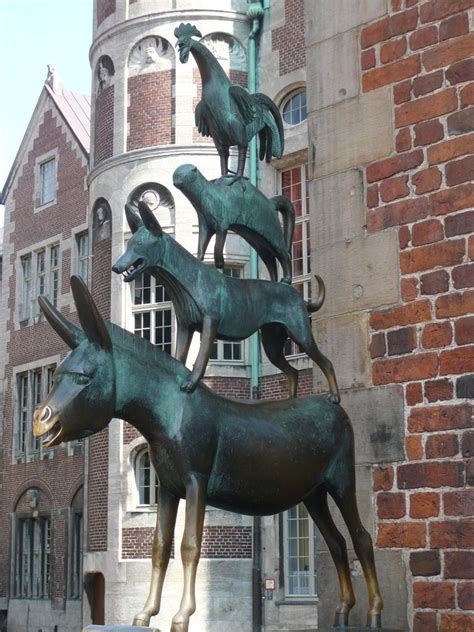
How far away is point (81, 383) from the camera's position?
172 inches

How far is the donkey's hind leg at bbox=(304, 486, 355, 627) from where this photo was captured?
5254mm

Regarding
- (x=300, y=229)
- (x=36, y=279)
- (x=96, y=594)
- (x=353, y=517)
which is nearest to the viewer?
(x=353, y=517)

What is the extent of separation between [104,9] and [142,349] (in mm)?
21323

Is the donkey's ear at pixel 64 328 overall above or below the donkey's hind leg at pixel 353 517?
above

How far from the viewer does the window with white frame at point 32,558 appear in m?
29.4

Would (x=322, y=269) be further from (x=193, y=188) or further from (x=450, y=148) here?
(x=193, y=188)

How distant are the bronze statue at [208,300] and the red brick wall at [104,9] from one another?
66.8 feet

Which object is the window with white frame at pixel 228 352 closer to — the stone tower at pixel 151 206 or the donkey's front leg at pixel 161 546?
the stone tower at pixel 151 206

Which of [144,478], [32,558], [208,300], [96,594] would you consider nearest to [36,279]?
[32,558]

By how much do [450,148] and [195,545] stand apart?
2.79m

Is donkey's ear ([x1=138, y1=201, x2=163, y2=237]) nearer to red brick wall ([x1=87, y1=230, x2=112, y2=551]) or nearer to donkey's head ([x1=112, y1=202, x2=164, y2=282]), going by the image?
donkey's head ([x1=112, y1=202, x2=164, y2=282])

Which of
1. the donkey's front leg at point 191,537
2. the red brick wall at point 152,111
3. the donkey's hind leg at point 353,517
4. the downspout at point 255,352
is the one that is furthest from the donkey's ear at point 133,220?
the red brick wall at point 152,111

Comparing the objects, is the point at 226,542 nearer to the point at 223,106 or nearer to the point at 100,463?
the point at 100,463

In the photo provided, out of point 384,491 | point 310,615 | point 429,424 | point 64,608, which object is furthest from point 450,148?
point 64,608
